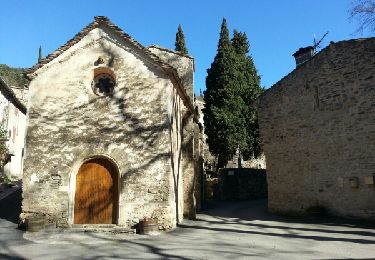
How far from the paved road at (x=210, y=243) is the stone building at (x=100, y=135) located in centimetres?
118

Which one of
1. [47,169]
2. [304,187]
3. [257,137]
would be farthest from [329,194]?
[257,137]

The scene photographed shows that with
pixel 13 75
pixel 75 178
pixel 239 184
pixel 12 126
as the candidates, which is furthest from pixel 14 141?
pixel 13 75

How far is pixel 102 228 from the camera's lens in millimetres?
10578

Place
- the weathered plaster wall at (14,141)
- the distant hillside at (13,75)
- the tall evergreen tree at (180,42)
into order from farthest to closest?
the distant hillside at (13,75) → the tall evergreen tree at (180,42) → the weathered plaster wall at (14,141)

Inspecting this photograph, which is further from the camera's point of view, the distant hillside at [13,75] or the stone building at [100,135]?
the distant hillside at [13,75]

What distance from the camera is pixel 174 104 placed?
12672mm

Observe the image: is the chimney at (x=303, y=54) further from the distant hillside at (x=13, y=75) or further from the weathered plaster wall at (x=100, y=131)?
the distant hillside at (x=13, y=75)

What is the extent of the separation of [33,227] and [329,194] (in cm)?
1109

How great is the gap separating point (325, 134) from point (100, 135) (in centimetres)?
914

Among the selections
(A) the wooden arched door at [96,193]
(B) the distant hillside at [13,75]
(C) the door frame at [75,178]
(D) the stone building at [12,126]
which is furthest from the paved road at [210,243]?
(B) the distant hillside at [13,75]

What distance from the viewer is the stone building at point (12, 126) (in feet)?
81.5

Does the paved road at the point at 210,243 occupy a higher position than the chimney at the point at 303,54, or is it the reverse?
the chimney at the point at 303,54

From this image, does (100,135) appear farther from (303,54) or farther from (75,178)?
(303,54)

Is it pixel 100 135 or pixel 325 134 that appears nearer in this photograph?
pixel 100 135
